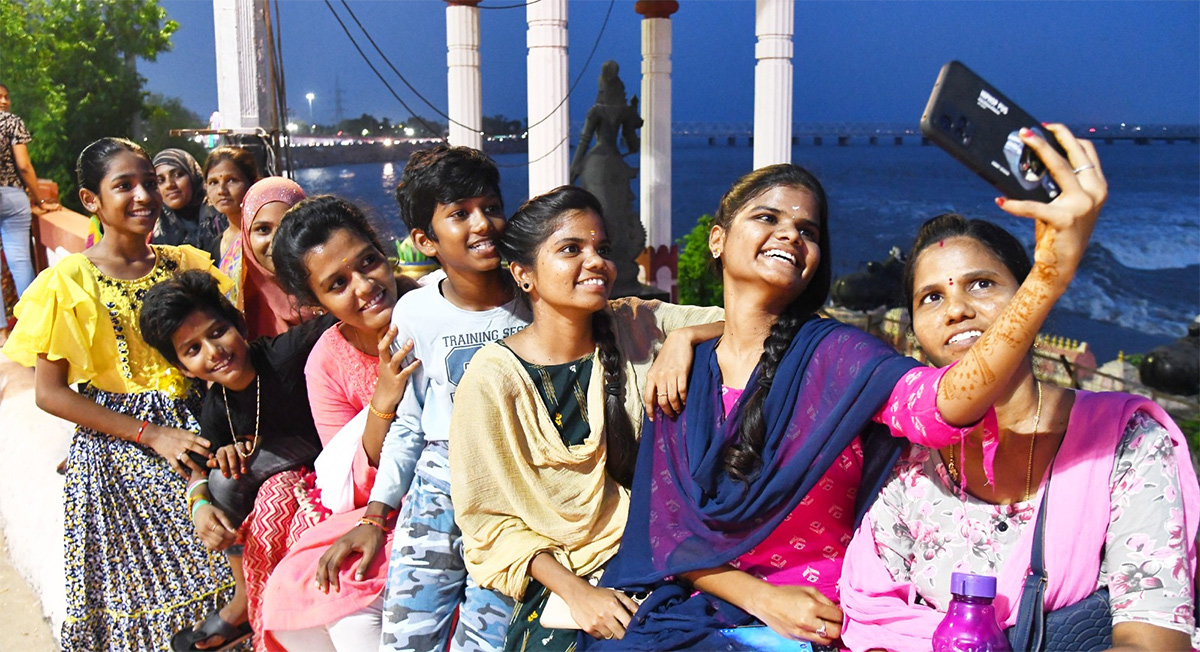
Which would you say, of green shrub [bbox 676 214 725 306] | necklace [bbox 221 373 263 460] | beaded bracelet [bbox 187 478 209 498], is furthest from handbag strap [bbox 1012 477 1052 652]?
green shrub [bbox 676 214 725 306]

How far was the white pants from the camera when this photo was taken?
2.21 m

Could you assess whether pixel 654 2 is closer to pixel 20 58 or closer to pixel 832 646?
pixel 20 58

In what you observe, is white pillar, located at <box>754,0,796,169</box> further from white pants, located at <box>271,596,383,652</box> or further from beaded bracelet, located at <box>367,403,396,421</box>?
white pants, located at <box>271,596,383,652</box>

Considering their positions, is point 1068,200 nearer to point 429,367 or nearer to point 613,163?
point 429,367

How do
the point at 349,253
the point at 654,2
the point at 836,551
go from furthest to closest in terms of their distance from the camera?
1. the point at 654,2
2. the point at 349,253
3. the point at 836,551

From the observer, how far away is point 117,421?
275cm

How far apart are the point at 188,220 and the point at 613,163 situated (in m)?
5.99

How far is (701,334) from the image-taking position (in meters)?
1.98

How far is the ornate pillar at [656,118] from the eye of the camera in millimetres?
10812

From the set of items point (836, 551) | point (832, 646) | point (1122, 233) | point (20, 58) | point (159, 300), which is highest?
point (20, 58)

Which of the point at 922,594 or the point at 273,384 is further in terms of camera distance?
the point at 273,384

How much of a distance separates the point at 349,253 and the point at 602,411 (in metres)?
0.88

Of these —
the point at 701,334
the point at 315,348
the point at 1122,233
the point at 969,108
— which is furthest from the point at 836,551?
the point at 1122,233

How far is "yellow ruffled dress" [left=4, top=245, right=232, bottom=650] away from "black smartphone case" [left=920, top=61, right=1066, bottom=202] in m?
2.53
